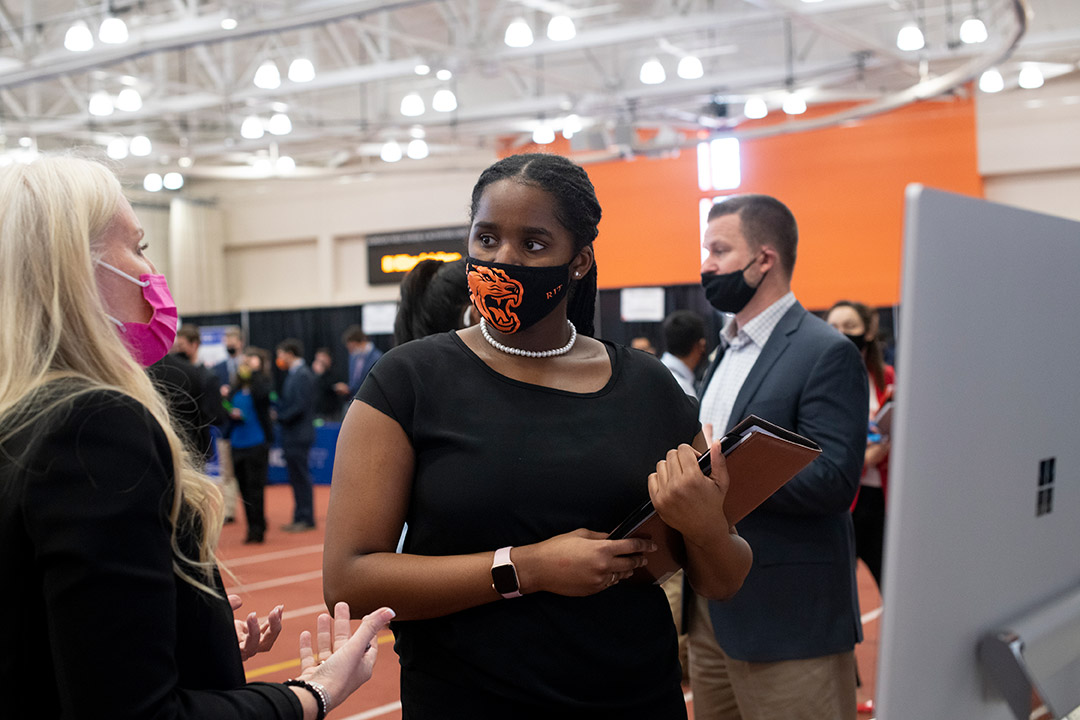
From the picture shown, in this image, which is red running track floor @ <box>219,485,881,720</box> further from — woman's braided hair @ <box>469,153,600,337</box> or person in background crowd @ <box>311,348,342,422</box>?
person in background crowd @ <box>311,348,342,422</box>

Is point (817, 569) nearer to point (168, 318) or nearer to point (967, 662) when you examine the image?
point (967, 662)

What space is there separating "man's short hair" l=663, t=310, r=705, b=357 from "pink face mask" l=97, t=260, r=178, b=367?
398cm

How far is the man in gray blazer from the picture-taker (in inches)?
85.3

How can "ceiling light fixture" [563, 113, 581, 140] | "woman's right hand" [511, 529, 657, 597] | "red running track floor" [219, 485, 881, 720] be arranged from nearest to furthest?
"woman's right hand" [511, 529, 657, 597]
"red running track floor" [219, 485, 881, 720]
"ceiling light fixture" [563, 113, 581, 140]

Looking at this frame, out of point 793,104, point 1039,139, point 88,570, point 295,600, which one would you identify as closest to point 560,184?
point 88,570

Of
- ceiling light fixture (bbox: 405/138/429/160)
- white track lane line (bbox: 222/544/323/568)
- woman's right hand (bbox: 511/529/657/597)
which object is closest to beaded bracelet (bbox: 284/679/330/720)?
woman's right hand (bbox: 511/529/657/597)

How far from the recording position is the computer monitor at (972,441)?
0.81 m

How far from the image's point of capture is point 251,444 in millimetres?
8523

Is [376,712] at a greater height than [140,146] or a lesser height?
lesser

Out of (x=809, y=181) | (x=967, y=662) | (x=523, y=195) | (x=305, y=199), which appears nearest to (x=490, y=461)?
(x=523, y=195)

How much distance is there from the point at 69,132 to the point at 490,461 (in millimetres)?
13897

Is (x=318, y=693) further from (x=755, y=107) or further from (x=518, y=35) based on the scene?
(x=755, y=107)

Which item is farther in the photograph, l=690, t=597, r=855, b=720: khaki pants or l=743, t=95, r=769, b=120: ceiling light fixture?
l=743, t=95, r=769, b=120: ceiling light fixture

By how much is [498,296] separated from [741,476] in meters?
0.45
